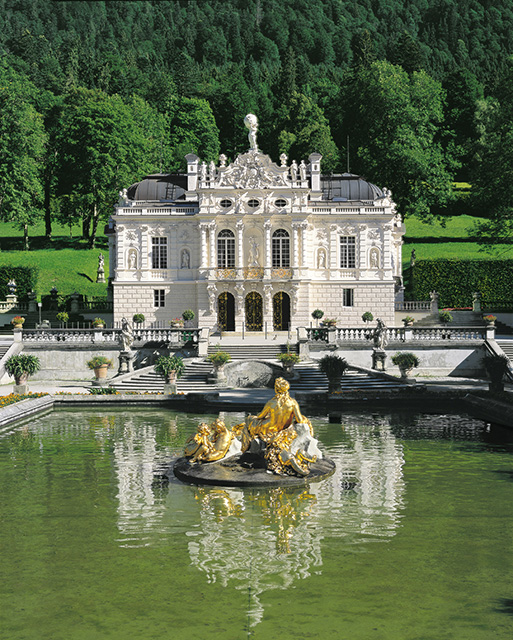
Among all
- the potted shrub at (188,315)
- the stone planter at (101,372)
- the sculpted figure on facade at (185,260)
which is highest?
the sculpted figure on facade at (185,260)

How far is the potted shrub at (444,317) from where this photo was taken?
163 feet

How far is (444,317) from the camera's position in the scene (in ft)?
164

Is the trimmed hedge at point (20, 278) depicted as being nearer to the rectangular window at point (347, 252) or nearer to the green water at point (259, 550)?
the rectangular window at point (347, 252)

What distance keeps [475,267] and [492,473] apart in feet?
A: 135

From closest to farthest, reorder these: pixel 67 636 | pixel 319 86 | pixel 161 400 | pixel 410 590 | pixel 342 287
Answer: pixel 67 636
pixel 410 590
pixel 161 400
pixel 342 287
pixel 319 86

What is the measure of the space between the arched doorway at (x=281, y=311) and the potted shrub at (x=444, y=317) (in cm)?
989

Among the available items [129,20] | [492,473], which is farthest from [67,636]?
[129,20]

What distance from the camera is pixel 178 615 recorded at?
1111 cm

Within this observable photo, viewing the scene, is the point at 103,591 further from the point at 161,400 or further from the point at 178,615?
the point at 161,400

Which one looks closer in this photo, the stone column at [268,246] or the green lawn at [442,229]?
the stone column at [268,246]

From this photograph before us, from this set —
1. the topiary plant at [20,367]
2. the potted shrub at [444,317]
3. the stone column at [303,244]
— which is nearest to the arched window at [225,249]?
the stone column at [303,244]

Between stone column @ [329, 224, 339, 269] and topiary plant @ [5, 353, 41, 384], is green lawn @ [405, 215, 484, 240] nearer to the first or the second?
stone column @ [329, 224, 339, 269]

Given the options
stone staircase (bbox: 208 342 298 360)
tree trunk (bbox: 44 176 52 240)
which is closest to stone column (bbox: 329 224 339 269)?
stone staircase (bbox: 208 342 298 360)

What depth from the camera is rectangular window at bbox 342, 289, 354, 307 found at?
51656 mm
